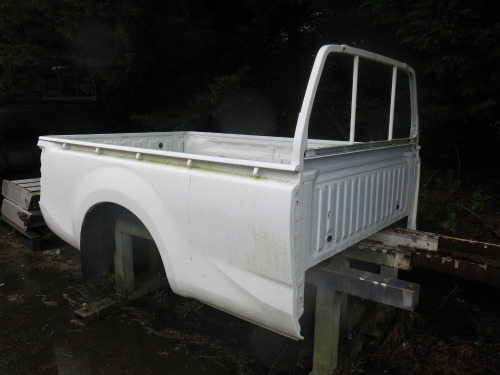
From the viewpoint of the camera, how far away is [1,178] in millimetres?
5988

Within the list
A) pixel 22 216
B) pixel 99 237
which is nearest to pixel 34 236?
pixel 22 216

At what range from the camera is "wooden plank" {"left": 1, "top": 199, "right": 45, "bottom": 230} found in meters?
5.21

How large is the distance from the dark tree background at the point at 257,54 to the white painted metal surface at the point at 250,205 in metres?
1.41

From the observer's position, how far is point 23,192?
5293mm

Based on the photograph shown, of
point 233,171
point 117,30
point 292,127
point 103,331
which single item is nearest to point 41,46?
point 117,30

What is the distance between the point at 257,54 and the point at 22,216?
160 inches

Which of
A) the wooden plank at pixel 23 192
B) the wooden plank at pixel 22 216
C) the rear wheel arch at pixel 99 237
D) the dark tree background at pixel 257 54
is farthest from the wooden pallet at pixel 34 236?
the dark tree background at pixel 257 54

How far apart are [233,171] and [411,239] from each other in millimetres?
1547

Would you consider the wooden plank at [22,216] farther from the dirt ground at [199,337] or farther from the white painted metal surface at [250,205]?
the white painted metal surface at [250,205]

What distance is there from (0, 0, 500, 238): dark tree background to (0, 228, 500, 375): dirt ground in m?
2.04

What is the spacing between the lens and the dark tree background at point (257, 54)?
4344mm

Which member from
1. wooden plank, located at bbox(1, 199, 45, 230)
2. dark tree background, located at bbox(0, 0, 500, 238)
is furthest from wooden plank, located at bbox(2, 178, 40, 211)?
dark tree background, located at bbox(0, 0, 500, 238)

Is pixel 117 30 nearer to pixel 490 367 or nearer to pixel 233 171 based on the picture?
pixel 233 171

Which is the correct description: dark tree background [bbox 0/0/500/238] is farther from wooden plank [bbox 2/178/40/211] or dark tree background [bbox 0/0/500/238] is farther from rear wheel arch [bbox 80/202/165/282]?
rear wheel arch [bbox 80/202/165/282]
